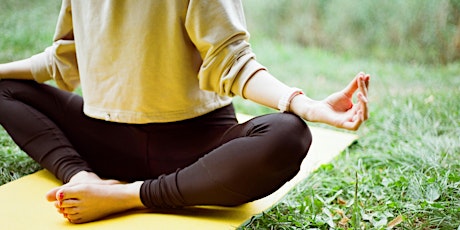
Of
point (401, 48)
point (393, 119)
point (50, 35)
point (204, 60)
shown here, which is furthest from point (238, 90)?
point (401, 48)

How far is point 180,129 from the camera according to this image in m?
1.33

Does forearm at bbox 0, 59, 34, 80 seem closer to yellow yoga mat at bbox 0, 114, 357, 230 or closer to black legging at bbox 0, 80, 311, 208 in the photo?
black legging at bbox 0, 80, 311, 208

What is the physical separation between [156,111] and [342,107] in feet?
1.46

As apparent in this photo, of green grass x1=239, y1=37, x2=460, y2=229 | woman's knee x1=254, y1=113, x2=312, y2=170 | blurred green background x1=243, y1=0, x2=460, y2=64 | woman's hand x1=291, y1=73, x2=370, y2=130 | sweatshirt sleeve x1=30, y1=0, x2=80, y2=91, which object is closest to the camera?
woman's hand x1=291, y1=73, x2=370, y2=130

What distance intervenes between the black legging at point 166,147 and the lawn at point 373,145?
125 millimetres

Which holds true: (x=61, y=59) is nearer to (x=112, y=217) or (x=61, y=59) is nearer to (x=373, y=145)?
(x=112, y=217)

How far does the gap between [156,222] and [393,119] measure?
111 centimetres

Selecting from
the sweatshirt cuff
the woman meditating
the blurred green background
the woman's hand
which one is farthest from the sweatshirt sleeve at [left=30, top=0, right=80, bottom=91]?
the blurred green background

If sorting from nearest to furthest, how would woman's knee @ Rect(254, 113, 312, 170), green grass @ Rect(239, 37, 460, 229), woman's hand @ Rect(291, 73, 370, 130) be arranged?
woman's hand @ Rect(291, 73, 370, 130)
woman's knee @ Rect(254, 113, 312, 170)
green grass @ Rect(239, 37, 460, 229)

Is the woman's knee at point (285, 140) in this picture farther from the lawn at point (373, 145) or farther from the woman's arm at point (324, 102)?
the lawn at point (373, 145)

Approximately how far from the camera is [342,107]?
3.65ft

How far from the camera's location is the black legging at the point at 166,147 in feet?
3.79

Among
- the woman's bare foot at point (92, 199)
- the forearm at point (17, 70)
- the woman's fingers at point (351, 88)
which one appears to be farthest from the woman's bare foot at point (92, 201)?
the woman's fingers at point (351, 88)

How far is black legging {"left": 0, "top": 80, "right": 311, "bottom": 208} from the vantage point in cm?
116
